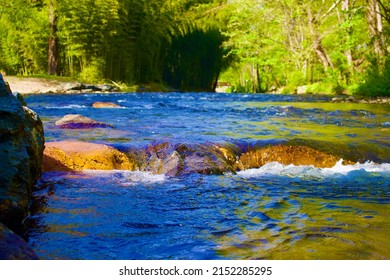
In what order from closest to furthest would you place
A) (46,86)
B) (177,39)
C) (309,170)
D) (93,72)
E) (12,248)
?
1. (12,248)
2. (309,170)
3. (46,86)
4. (93,72)
5. (177,39)

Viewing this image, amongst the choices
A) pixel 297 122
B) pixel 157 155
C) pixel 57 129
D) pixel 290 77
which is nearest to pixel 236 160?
pixel 157 155

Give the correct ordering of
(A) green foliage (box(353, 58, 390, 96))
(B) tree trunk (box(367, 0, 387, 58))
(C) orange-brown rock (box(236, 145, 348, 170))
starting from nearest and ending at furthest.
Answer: (C) orange-brown rock (box(236, 145, 348, 170)), (A) green foliage (box(353, 58, 390, 96)), (B) tree trunk (box(367, 0, 387, 58))

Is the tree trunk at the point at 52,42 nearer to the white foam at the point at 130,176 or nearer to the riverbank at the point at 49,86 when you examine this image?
the riverbank at the point at 49,86

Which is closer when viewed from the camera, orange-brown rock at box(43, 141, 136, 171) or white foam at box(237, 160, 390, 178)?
orange-brown rock at box(43, 141, 136, 171)

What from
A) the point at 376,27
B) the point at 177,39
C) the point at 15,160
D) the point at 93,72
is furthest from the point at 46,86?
the point at 15,160

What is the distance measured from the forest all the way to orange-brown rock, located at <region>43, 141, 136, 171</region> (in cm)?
1290

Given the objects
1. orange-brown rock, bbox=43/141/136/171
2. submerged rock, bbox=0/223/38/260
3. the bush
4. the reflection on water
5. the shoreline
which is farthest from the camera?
the bush

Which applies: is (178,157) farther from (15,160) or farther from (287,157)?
(15,160)

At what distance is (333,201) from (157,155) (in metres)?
2.00

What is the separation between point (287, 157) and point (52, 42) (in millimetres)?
20120

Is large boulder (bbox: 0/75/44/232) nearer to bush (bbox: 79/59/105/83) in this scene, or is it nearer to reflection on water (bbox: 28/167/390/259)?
reflection on water (bbox: 28/167/390/259)

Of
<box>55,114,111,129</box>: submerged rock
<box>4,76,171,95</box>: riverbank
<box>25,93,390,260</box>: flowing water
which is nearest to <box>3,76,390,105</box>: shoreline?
<box>4,76,171,95</box>: riverbank

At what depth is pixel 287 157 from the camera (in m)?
5.08

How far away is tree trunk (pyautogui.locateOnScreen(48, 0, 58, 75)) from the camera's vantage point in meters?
22.4
